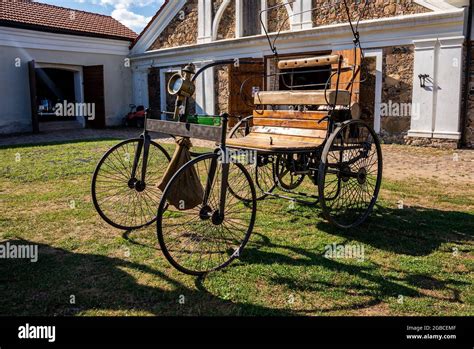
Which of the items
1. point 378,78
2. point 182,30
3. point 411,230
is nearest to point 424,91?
point 378,78

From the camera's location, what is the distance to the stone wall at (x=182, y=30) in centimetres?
1719

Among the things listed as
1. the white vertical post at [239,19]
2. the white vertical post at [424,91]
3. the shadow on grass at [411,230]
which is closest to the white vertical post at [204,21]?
the white vertical post at [239,19]

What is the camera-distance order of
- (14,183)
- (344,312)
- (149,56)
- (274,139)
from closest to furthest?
1. (344,312)
2. (274,139)
3. (14,183)
4. (149,56)

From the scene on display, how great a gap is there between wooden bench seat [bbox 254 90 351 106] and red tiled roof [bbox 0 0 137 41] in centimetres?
1446

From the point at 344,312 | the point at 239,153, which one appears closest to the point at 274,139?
the point at 239,153

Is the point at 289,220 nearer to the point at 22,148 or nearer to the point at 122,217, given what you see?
the point at 122,217

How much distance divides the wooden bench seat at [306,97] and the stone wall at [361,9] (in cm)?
669

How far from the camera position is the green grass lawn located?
122 inches

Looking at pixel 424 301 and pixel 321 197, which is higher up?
pixel 321 197

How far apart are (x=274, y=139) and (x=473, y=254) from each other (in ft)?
7.44

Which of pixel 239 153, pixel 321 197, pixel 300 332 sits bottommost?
pixel 300 332

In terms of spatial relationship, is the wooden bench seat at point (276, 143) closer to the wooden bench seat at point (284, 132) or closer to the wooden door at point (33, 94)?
the wooden bench seat at point (284, 132)

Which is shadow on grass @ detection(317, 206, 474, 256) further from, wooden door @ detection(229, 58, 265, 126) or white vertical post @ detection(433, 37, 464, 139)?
wooden door @ detection(229, 58, 265, 126)

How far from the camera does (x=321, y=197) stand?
4.26 metres
